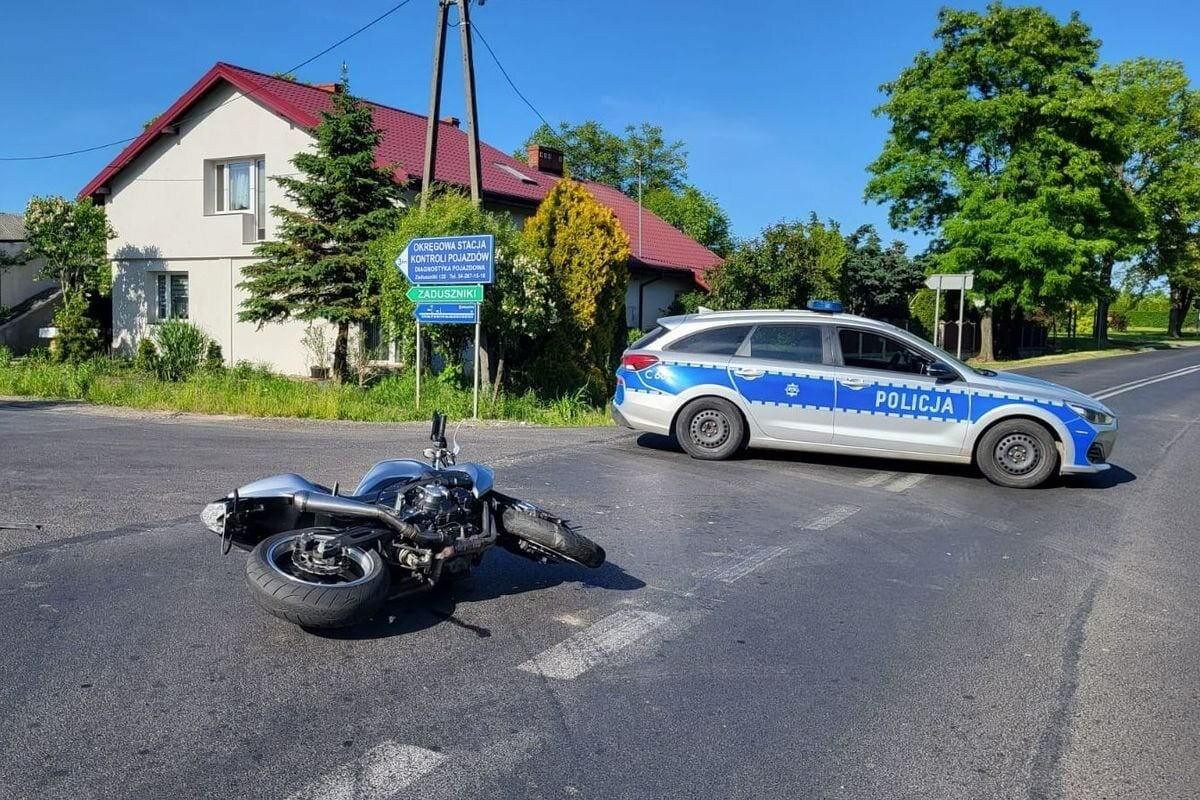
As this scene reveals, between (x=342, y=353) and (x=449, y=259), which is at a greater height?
(x=449, y=259)

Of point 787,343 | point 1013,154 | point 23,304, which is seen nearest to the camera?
point 787,343

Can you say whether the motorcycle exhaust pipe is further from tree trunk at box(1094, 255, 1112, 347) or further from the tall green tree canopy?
tree trunk at box(1094, 255, 1112, 347)

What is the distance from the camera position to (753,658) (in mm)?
4645

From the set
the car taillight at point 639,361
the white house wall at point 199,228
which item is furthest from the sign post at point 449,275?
the white house wall at point 199,228

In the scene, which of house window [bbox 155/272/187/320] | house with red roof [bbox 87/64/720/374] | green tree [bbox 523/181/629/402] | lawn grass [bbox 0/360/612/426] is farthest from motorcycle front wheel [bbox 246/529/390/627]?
house window [bbox 155/272/187/320]

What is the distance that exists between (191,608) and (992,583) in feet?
15.5

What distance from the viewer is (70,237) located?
995 inches

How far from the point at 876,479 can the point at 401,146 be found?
725 inches

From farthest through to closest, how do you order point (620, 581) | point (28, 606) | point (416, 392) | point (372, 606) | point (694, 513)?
point (416, 392)
point (694, 513)
point (620, 581)
point (28, 606)
point (372, 606)

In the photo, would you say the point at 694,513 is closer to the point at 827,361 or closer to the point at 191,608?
the point at 827,361

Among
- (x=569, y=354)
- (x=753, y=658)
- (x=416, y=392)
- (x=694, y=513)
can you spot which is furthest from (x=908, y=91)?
(x=753, y=658)

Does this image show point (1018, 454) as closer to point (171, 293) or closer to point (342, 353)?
point (342, 353)

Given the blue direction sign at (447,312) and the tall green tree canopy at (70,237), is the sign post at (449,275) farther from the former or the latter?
the tall green tree canopy at (70,237)

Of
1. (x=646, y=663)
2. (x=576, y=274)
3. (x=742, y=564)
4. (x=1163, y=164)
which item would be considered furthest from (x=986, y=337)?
(x=646, y=663)
